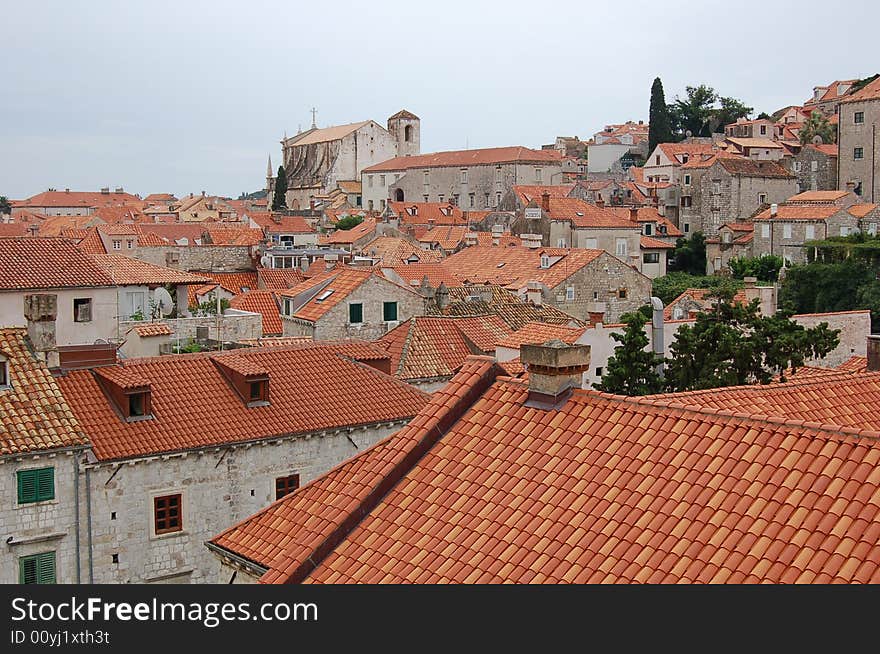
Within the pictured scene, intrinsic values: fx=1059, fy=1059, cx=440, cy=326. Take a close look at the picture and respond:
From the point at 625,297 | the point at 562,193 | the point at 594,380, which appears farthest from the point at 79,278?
the point at 562,193

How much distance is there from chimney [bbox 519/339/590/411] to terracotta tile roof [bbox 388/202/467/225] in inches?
3251

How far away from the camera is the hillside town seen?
8562mm

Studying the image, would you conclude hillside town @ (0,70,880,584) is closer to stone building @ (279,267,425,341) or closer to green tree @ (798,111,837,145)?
stone building @ (279,267,425,341)

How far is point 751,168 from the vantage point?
80250mm

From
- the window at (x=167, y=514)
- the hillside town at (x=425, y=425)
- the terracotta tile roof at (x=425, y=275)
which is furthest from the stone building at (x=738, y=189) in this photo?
the window at (x=167, y=514)

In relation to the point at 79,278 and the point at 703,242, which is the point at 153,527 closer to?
the point at 79,278

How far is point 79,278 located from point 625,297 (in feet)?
96.9

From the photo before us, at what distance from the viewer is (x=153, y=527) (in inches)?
777

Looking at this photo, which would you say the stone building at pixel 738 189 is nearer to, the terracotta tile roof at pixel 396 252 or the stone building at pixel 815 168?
the stone building at pixel 815 168

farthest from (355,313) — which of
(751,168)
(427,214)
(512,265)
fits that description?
(427,214)

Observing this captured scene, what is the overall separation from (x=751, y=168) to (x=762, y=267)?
52.6ft

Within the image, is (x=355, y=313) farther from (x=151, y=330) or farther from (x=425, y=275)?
(x=425, y=275)

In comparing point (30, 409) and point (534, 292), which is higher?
point (534, 292)

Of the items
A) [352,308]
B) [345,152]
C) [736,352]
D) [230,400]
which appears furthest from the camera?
[345,152]
